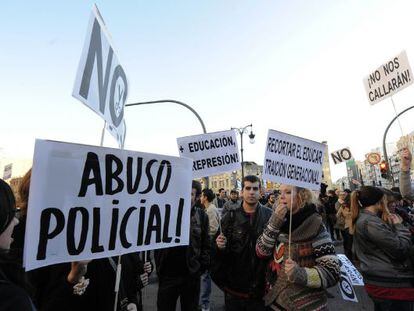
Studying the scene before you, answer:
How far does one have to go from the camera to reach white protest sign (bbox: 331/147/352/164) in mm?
13312

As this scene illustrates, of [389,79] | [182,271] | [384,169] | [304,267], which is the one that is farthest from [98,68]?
[384,169]

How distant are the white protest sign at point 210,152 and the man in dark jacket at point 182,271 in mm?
1488

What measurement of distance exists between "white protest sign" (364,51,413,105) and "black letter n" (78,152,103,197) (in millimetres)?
5593

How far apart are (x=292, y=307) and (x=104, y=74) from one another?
2.47 metres

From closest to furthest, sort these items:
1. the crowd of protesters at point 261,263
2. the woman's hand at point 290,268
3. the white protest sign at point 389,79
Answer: the crowd of protesters at point 261,263, the woman's hand at point 290,268, the white protest sign at point 389,79

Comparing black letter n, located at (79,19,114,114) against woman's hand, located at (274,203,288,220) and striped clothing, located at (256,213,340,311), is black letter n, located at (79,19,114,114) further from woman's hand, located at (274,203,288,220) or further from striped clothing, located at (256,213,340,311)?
striped clothing, located at (256,213,340,311)

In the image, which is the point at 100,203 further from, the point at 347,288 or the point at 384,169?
the point at 384,169

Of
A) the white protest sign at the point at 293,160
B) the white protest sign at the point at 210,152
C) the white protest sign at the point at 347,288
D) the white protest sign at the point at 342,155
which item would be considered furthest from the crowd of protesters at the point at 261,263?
the white protest sign at the point at 342,155

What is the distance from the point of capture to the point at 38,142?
1.98 metres

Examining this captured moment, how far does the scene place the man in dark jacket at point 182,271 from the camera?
13.9 feet

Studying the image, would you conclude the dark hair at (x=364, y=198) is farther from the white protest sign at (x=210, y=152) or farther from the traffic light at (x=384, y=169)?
the traffic light at (x=384, y=169)

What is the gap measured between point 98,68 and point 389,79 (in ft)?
17.9

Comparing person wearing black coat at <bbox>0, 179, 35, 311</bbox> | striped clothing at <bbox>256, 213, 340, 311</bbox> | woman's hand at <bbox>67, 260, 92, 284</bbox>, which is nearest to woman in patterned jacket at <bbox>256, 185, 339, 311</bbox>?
striped clothing at <bbox>256, 213, 340, 311</bbox>

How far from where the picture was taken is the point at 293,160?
3854 mm
